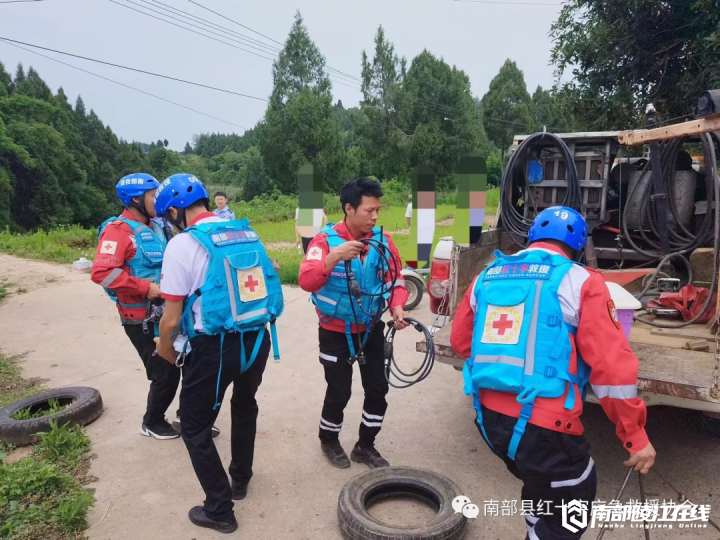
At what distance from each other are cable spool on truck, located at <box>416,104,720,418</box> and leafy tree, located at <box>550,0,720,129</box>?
17.7 feet

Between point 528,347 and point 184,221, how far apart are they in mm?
2001

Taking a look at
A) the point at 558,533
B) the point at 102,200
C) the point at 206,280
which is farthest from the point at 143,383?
the point at 102,200

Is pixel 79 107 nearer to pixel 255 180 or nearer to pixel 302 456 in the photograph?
pixel 255 180

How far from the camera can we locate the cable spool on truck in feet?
12.0

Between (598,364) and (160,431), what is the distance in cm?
332

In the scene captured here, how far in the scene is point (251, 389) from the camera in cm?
315

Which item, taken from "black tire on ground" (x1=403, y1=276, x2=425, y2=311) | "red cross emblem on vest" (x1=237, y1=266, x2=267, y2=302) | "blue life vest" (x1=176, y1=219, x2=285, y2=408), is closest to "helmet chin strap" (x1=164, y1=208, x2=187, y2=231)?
"blue life vest" (x1=176, y1=219, x2=285, y2=408)

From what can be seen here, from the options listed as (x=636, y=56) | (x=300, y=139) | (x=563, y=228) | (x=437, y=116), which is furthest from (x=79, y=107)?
(x=563, y=228)

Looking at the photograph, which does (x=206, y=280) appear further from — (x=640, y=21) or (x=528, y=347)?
(x=640, y=21)

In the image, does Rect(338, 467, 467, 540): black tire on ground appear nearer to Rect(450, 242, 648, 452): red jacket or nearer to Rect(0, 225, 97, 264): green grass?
Rect(450, 242, 648, 452): red jacket

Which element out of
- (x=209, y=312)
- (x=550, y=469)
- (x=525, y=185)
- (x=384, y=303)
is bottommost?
(x=550, y=469)

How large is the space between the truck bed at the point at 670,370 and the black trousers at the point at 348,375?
0.32 meters

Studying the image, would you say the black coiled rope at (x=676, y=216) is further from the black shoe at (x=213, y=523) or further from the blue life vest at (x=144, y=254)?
the blue life vest at (x=144, y=254)

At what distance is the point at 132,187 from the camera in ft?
12.6
